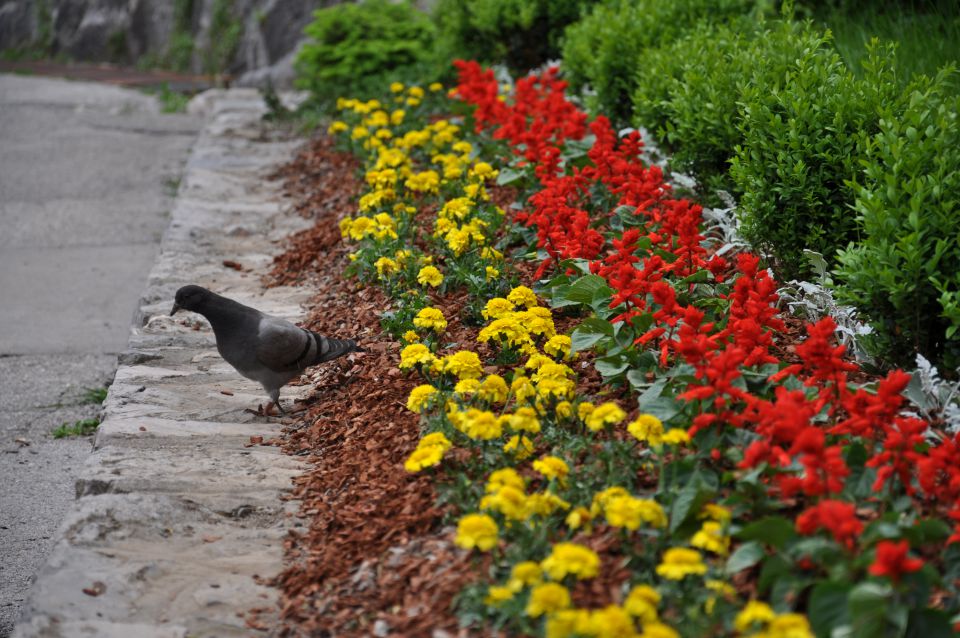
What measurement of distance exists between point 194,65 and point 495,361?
13.8 metres

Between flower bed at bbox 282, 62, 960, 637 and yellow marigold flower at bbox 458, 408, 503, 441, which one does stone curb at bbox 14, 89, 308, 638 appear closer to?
flower bed at bbox 282, 62, 960, 637

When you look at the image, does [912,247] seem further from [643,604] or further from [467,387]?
[643,604]

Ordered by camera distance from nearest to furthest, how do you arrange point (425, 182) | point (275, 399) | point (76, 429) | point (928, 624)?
1. point (928, 624)
2. point (275, 399)
3. point (76, 429)
4. point (425, 182)

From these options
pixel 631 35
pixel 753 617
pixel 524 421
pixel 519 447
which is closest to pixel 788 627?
pixel 753 617

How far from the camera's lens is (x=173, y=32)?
16.8m

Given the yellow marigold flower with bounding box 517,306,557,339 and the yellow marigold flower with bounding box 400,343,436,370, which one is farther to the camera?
the yellow marigold flower with bounding box 517,306,557,339

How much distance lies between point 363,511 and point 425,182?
2973 mm

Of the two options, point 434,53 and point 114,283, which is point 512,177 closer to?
point 114,283

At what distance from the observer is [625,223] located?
15.9 feet

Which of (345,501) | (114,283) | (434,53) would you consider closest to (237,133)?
(434,53)

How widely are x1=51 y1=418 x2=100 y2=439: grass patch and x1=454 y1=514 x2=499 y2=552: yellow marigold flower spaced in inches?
127

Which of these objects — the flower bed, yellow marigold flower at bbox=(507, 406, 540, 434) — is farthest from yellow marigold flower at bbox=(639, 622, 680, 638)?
yellow marigold flower at bbox=(507, 406, 540, 434)

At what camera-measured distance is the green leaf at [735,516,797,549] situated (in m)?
2.47

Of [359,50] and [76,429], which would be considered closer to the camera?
[76,429]
